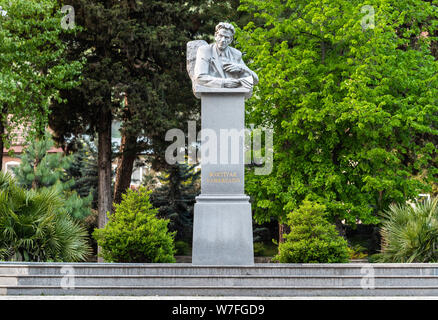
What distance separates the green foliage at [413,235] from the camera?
1156 centimetres

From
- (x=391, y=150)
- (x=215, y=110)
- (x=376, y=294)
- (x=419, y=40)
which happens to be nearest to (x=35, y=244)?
(x=215, y=110)

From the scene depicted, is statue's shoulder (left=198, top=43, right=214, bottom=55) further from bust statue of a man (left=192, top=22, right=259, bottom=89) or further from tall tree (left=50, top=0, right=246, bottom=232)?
tall tree (left=50, top=0, right=246, bottom=232)

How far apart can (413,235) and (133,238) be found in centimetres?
606

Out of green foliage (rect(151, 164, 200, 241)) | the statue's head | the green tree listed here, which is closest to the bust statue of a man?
the statue's head

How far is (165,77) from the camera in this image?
21.9 m

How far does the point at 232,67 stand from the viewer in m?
11.9

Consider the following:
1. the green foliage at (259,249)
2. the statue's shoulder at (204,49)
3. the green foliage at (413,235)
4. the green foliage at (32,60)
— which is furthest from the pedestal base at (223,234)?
the green foliage at (259,249)

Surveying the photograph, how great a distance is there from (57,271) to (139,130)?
38.2ft

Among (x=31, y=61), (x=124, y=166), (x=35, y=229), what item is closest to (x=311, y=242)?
(x=35, y=229)

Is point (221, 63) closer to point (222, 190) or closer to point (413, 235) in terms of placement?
point (222, 190)

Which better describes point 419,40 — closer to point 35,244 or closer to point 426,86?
point 426,86

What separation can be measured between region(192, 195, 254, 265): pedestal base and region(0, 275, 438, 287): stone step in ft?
3.40

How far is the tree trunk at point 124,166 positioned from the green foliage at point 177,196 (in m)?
1.92

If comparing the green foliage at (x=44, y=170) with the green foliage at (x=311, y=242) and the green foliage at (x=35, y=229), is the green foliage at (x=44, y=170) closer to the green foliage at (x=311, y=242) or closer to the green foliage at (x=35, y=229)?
the green foliage at (x=35, y=229)
